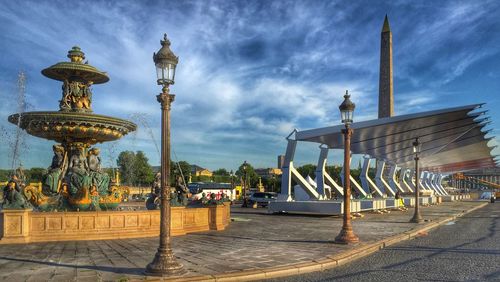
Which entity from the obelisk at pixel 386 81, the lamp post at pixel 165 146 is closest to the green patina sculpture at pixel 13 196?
the lamp post at pixel 165 146

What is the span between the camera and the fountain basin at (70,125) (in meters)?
16.1

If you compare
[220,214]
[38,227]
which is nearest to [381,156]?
[220,214]

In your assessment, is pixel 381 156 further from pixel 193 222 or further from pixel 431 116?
pixel 193 222

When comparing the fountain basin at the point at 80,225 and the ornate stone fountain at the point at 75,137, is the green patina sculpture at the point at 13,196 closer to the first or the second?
the fountain basin at the point at 80,225

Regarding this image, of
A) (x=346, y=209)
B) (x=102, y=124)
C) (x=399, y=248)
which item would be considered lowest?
(x=399, y=248)

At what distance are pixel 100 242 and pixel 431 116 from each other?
63.8ft

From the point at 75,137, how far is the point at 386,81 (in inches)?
2305

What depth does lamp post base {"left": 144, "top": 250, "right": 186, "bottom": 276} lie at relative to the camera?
26.1ft

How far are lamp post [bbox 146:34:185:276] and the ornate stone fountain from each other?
838 cm

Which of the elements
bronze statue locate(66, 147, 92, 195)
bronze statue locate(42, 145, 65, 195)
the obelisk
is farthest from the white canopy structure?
the obelisk

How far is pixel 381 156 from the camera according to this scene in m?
45.4

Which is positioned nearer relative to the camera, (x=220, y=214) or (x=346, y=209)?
(x=346, y=209)

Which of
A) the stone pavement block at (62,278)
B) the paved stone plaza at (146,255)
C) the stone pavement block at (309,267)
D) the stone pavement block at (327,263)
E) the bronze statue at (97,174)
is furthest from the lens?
the bronze statue at (97,174)

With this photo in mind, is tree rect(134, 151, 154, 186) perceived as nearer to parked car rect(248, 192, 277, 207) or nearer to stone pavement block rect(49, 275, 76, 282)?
parked car rect(248, 192, 277, 207)
